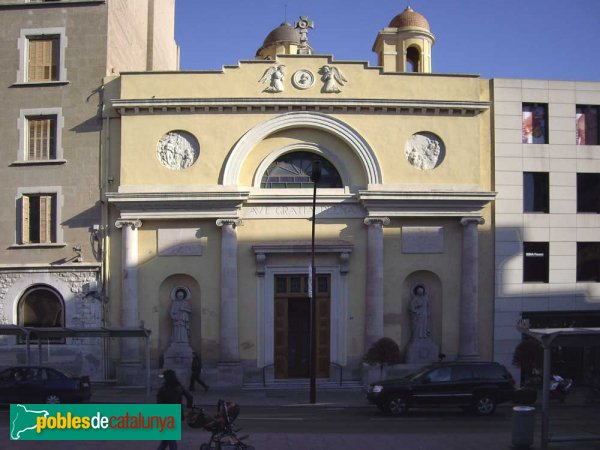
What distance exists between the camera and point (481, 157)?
29.5 m

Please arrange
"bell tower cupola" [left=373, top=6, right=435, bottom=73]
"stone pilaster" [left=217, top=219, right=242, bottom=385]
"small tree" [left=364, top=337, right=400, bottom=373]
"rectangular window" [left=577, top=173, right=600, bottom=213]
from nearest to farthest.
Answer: "small tree" [left=364, top=337, right=400, bottom=373] → "stone pilaster" [left=217, top=219, right=242, bottom=385] → "rectangular window" [left=577, top=173, right=600, bottom=213] → "bell tower cupola" [left=373, top=6, right=435, bottom=73]

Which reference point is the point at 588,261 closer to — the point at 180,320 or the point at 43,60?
the point at 180,320

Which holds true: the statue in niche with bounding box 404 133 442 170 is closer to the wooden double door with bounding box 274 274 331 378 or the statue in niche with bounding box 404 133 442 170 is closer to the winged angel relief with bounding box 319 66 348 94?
the winged angel relief with bounding box 319 66 348 94

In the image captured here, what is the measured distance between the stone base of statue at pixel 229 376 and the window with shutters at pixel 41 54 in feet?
44.3

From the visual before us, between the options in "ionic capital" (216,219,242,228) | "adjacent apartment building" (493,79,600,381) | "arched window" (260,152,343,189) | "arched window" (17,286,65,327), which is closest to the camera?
"ionic capital" (216,219,242,228)

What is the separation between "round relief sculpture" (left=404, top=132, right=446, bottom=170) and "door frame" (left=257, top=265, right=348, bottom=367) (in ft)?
17.8

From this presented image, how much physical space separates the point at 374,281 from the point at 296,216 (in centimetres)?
401

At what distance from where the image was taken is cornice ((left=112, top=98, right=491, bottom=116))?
28406mm

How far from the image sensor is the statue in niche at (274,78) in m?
28.7

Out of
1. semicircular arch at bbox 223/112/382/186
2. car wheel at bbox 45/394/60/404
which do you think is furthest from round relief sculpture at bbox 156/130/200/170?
car wheel at bbox 45/394/60/404

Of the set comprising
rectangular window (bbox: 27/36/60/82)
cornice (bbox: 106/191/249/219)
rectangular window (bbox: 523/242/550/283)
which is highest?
rectangular window (bbox: 27/36/60/82)

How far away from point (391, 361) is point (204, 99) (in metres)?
12.4

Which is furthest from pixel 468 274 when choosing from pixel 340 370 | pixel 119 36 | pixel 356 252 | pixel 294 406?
pixel 119 36

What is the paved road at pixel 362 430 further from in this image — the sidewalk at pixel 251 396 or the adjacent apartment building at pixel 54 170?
the adjacent apartment building at pixel 54 170
